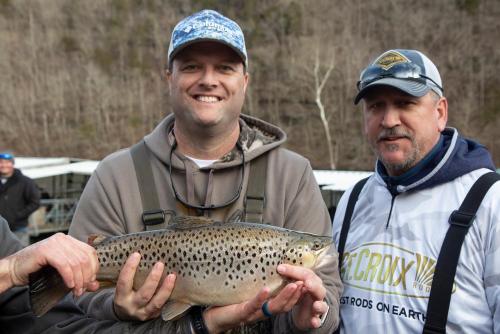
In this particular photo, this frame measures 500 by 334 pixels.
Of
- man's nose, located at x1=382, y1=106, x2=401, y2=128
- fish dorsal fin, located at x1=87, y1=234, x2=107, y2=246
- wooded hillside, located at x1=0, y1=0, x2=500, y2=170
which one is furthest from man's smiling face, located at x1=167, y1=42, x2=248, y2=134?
wooded hillside, located at x1=0, y1=0, x2=500, y2=170

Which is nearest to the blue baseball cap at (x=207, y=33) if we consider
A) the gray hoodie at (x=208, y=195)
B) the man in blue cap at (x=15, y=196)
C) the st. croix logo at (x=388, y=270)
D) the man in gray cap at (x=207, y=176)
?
the man in gray cap at (x=207, y=176)

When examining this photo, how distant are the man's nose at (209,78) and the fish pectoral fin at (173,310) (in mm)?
1104

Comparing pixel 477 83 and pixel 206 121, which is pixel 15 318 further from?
pixel 477 83

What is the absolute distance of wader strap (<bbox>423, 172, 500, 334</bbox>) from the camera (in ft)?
9.76

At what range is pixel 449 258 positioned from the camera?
119 inches

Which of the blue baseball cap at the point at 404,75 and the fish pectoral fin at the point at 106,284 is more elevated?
the blue baseball cap at the point at 404,75

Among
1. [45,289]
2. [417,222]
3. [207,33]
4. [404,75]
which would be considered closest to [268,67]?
[404,75]

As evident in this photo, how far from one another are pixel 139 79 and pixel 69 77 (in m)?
5.97

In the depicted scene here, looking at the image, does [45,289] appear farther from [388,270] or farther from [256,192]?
[388,270]

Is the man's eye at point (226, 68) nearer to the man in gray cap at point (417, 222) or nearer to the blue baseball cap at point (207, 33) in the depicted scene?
the blue baseball cap at point (207, 33)

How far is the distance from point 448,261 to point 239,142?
4.33 ft

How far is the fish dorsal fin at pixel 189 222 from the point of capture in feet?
8.66

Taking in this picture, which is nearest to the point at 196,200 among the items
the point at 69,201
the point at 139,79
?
the point at 69,201

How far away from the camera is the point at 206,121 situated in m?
2.86
